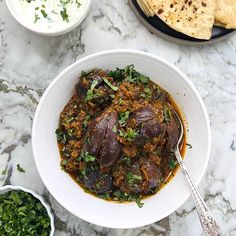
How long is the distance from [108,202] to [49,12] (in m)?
0.96

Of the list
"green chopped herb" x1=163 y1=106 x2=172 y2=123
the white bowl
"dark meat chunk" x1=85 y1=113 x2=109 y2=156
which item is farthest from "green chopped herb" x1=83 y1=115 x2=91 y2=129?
the white bowl

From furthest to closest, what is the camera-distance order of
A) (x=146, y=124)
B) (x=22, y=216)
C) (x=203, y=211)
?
(x=22, y=216), (x=203, y=211), (x=146, y=124)

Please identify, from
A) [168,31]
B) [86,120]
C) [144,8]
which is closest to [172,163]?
[86,120]

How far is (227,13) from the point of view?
8.52 ft

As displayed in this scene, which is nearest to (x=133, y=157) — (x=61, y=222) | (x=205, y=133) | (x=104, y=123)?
(x=104, y=123)

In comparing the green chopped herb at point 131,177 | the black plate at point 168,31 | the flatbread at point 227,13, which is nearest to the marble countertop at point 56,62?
the black plate at point 168,31

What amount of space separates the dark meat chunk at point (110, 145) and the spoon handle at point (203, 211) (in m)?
0.36

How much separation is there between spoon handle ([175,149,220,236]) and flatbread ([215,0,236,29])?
68 cm

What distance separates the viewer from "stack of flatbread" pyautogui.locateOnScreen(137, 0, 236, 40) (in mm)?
2578

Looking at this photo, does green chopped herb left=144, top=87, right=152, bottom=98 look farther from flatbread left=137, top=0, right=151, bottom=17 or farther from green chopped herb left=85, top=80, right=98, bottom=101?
flatbread left=137, top=0, right=151, bottom=17

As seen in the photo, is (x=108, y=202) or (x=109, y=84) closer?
(x=109, y=84)

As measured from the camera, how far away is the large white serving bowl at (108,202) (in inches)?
96.1

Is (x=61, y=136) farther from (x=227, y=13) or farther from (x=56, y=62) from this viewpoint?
(x=227, y=13)

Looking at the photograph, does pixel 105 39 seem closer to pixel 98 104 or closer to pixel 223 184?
pixel 98 104
